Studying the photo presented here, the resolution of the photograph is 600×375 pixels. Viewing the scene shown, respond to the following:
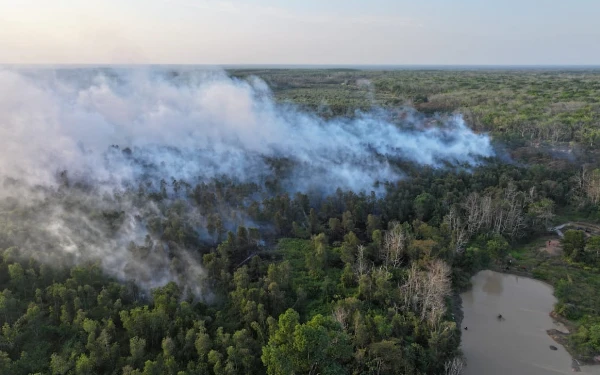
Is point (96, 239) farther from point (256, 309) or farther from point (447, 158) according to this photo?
point (447, 158)

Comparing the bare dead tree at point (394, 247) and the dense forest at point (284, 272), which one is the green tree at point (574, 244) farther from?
the bare dead tree at point (394, 247)

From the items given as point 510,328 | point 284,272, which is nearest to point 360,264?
point 284,272

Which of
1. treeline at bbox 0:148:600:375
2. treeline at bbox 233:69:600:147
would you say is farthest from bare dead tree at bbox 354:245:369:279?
treeline at bbox 233:69:600:147

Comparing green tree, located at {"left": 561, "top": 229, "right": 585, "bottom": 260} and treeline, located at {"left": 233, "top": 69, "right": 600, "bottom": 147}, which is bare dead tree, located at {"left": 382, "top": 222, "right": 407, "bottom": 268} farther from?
treeline, located at {"left": 233, "top": 69, "right": 600, "bottom": 147}

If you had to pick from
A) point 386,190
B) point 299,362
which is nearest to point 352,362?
point 299,362

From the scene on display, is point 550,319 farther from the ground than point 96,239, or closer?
closer

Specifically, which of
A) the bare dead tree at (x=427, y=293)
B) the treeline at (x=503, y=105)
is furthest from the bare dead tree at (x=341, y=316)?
the treeline at (x=503, y=105)

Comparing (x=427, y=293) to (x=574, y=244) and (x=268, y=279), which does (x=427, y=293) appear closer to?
(x=268, y=279)
